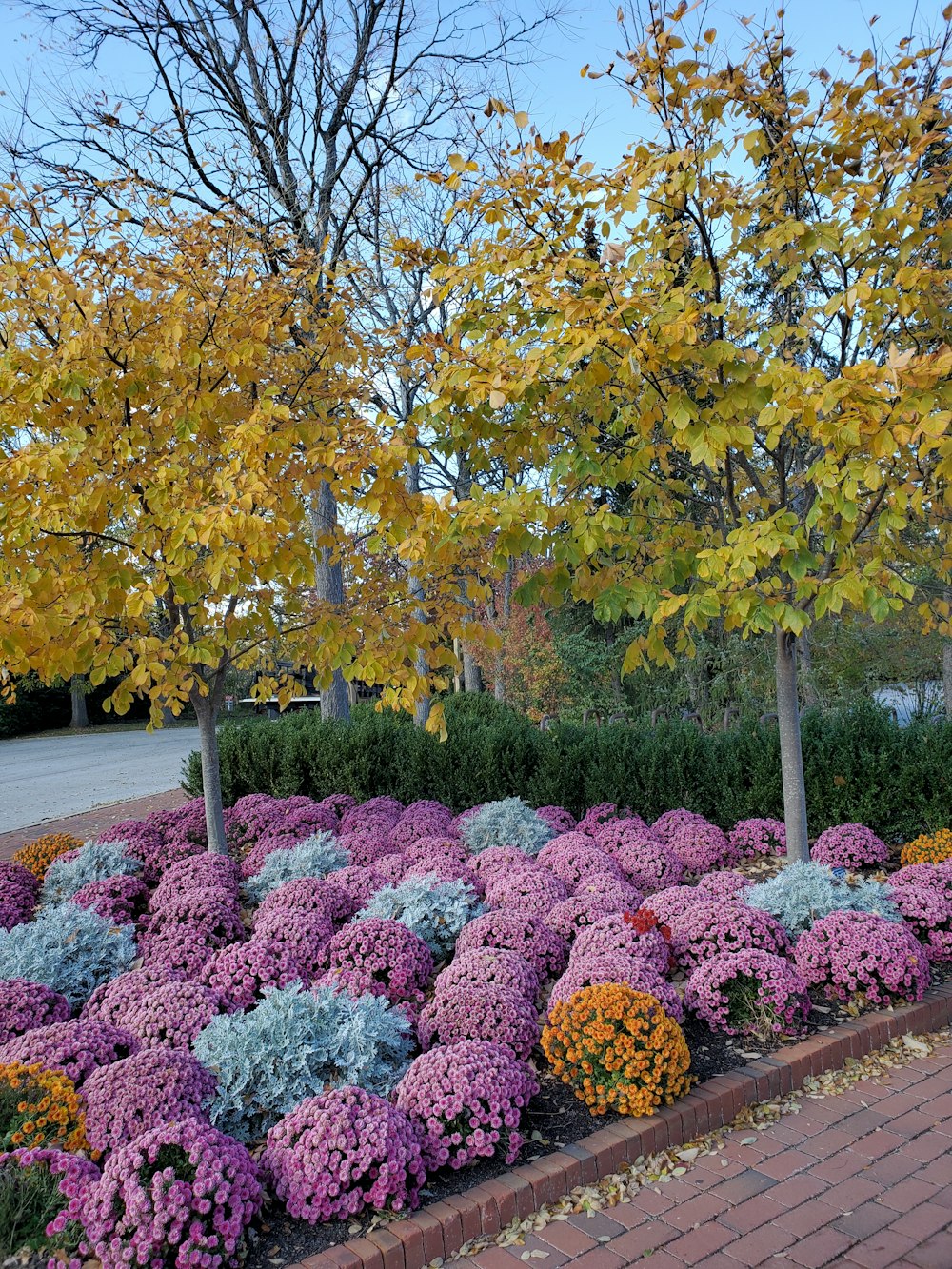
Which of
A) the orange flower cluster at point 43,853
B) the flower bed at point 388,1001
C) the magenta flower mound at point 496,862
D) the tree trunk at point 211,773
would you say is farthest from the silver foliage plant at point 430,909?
the orange flower cluster at point 43,853

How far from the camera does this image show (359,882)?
458 centimetres

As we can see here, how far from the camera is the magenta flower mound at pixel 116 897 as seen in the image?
15.8 feet

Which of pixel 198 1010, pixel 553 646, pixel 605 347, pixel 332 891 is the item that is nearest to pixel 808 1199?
pixel 198 1010

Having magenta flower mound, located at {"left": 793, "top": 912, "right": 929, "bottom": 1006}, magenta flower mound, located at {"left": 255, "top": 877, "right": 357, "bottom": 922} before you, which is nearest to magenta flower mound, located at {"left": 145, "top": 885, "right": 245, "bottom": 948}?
magenta flower mound, located at {"left": 255, "top": 877, "right": 357, "bottom": 922}

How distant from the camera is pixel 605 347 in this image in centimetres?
386

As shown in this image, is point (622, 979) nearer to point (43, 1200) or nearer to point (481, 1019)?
point (481, 1019)

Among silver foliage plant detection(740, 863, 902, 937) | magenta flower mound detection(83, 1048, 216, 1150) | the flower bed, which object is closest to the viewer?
the flower bed

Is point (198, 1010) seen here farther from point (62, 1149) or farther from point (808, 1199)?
point (808, 1199)

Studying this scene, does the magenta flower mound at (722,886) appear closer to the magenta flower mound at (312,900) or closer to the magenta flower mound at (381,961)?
the magenta flower mound at (381,961)

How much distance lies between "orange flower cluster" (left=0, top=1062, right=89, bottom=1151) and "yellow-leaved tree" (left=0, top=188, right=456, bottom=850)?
1.73 m

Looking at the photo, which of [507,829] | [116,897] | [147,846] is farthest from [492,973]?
[147,846]

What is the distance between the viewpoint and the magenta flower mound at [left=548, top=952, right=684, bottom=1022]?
3.24 m

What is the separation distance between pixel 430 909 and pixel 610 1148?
156 cm

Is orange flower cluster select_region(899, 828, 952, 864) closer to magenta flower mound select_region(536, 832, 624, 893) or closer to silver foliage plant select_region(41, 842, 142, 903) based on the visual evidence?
magenta flower mound select_region(536, 832, 624, 893)
